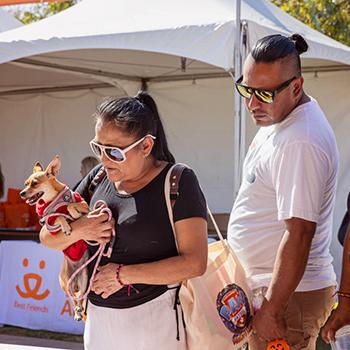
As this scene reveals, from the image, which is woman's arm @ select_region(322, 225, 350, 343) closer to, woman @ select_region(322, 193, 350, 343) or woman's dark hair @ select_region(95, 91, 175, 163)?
woman @ select_region(322, 193, 350, 343)

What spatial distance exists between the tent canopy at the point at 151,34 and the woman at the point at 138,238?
9.96 ft

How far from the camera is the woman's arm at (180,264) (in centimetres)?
236

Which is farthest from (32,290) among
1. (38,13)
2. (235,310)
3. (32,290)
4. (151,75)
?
(38,13)

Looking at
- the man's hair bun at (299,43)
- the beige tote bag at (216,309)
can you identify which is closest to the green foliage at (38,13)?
the man's hair bun at (299,43)

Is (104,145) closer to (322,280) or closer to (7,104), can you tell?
(322,280)

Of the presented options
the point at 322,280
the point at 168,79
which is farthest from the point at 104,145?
the point at 168,79

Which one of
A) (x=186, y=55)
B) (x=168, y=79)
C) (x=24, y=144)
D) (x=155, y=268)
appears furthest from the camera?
(x=24, y=144)

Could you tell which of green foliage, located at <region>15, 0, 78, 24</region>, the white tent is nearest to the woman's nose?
the white tent

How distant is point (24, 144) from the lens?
1048 centimetres

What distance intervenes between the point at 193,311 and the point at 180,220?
343 millimetres

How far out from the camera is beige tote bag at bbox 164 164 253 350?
2.48 metres

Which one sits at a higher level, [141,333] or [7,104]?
[141,333]

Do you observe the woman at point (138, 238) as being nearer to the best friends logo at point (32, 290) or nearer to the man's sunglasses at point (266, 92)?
the man's sunglasses at point (266, 92)

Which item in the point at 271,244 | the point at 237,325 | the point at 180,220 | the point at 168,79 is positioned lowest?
the point at 168,79
